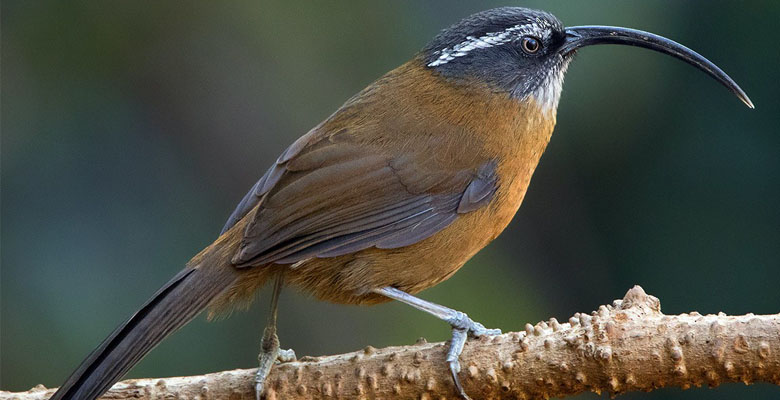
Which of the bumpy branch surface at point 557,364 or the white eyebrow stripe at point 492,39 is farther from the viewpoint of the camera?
the white eyebrow stripe at point 492,39

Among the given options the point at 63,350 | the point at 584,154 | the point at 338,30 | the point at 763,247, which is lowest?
the point at 63,350

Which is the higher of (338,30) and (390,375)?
(338,30)

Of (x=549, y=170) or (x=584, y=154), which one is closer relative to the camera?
(x=584, y=154)

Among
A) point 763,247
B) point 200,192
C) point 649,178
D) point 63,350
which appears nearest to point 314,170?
point 200,192

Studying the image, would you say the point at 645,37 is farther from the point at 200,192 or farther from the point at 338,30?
the point at 200,192

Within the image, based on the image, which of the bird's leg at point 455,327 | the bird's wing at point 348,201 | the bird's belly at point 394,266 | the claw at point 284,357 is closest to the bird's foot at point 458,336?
the bird's leg at point 455,327

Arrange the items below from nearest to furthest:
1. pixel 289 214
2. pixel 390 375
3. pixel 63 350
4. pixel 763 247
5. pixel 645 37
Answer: pixel 390 375
pixel 289 214
pixel 645 37
pixel 63 350
pixel 763 247

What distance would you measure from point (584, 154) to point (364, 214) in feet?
6.13

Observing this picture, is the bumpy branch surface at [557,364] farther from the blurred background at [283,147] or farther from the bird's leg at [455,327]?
the blurred background at [283,147]

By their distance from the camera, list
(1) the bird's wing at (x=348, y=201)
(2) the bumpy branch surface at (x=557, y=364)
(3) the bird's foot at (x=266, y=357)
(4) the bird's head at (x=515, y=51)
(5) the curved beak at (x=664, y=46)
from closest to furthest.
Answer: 1. (2) the bumpy branch surface at (x=557, y=364)
2. (3) the bird's foot at (x=266, y=357)
3. (1) the bird's wing at (x=348, y=201)
4. (5) the curved beak at (x=664, y=46)
5. (4) the bird's head at (x=515, y=51)

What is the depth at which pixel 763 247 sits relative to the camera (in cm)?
518

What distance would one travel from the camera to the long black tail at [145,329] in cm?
351

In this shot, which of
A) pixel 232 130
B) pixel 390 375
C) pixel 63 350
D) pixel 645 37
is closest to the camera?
pixel 390 375

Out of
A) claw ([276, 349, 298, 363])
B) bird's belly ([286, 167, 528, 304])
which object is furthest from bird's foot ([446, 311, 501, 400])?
claw ([276, 349, 298, 363])
